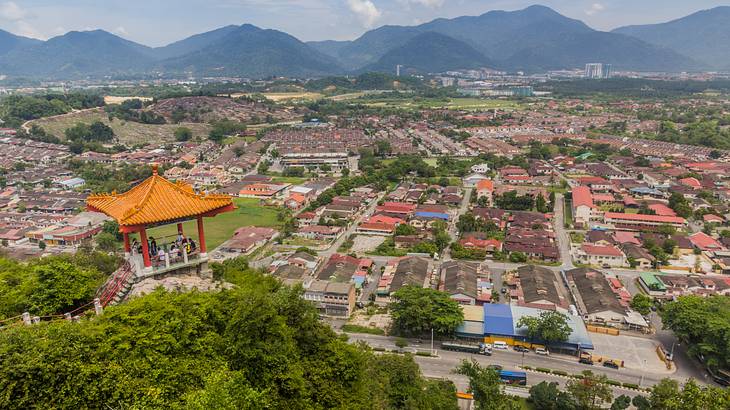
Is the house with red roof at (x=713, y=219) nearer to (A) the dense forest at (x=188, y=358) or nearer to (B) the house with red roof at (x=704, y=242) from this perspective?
(B) the house with red roof at (x=704, y=242)

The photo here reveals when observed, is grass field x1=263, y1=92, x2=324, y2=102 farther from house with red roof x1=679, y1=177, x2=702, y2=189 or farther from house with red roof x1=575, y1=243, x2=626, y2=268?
house with red roof x1=575, y1=243, x2=626, y2=268

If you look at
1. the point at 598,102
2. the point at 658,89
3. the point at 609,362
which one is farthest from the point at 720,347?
the point at 658,89

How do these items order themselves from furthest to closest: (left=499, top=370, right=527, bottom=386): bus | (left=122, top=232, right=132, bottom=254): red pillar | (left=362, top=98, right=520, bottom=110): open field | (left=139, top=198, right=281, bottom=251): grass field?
(left=362, top=98, right=520, bottom=110): open field < (left=139, top=198, right=281, bottom=251): grass field < (left=499, top=370, right=527, bottom=386): bus < (left=122, top=232, right=132, bottom=254): red pillar

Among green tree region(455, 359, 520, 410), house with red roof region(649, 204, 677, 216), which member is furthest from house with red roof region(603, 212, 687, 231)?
green tree region(455, 359, 520, 410)

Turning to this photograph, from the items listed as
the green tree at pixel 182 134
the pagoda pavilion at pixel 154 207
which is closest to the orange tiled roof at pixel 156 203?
the pagoda pavilion at pixel 154 207

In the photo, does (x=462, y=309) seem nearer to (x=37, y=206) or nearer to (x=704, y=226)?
(x=704, y=226)

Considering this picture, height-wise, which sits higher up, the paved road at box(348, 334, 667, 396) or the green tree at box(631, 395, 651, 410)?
the green tree at box(631, 395, 651, 410)

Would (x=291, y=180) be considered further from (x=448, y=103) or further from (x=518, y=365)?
(x=448, y=103)

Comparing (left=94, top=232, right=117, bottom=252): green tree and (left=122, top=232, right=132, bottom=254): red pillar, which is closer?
(left=122, top=232, right=132, bottom=254): red pillar
